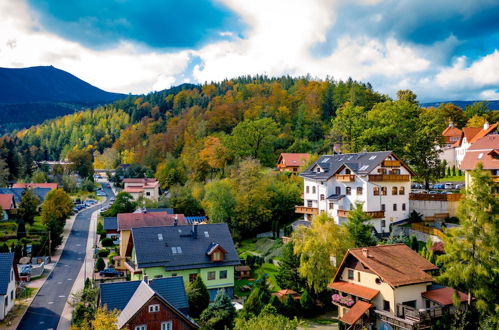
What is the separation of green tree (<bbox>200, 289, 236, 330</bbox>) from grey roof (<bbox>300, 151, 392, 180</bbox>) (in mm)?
24014

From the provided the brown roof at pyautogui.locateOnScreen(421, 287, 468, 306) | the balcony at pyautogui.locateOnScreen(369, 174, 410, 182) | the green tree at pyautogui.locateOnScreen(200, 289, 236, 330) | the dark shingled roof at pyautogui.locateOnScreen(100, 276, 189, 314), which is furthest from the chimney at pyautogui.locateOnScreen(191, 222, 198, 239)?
the brown roof at pyautogui.locateOnScreen(421, 287, 468, 306)

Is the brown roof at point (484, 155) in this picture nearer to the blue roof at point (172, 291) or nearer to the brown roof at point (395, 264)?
the brown roof at point (395, 264)

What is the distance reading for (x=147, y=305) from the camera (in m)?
29.5

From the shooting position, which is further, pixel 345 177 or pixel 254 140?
pixel 254 140

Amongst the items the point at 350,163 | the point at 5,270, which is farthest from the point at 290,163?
the point at 5,270

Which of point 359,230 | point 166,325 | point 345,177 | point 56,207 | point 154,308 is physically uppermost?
point 345,177

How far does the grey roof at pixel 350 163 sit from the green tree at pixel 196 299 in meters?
23.2

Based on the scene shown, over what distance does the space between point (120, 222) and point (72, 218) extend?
34.0m

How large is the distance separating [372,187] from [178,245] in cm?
2256

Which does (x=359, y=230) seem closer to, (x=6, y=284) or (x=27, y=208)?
(x=6, y=284)

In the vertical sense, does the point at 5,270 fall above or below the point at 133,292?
below

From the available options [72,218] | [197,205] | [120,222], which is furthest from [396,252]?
[72,218]

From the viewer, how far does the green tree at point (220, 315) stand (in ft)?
107

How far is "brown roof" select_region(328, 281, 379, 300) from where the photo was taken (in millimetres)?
31828
